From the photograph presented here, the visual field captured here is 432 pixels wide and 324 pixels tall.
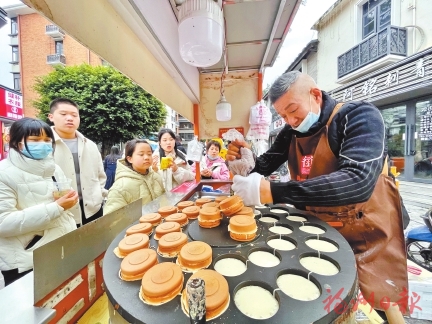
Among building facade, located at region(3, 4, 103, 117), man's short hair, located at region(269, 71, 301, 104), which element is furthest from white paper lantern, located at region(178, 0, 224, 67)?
building facade, located at region(3, 4, 103, 117)

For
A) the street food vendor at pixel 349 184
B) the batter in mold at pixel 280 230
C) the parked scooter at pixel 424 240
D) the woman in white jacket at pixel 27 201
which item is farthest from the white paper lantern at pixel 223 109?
the parked scooter at pixel 424 240

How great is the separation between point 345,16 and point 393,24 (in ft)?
9.31

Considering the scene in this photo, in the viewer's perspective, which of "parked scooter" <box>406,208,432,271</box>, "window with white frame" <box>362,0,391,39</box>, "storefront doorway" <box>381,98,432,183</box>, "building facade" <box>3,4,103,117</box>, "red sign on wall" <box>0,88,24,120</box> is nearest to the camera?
"parked scooter" <box>406,208,432,271</box>

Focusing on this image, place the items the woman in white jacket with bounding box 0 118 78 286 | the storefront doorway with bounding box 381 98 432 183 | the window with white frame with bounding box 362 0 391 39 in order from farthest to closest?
the window with white frame with bounding box 362 0 391 39, the storefront doorway with bounding box 381 98 432 183, the woman in white jacket with bounding box 0 118 78 286

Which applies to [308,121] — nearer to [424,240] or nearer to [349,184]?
[349,184]

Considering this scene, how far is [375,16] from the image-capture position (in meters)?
8.45

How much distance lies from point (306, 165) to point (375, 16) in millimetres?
11278

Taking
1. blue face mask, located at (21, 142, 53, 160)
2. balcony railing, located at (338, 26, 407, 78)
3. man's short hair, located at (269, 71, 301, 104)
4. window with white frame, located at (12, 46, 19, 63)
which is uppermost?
window with white frame, located at (12, 46, 19, 63)

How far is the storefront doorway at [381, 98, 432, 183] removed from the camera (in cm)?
654

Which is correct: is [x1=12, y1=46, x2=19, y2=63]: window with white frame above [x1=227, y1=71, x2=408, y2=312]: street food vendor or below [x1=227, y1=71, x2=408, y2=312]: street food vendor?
above

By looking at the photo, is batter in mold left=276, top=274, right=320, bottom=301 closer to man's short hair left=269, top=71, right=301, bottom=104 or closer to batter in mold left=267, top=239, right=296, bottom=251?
batter in mold left=267, top=239, right=296, bottom=251

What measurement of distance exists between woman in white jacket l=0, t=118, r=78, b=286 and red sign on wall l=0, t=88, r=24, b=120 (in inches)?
392

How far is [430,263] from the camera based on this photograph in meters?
2.82

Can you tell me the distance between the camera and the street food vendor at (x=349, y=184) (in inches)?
39.4
